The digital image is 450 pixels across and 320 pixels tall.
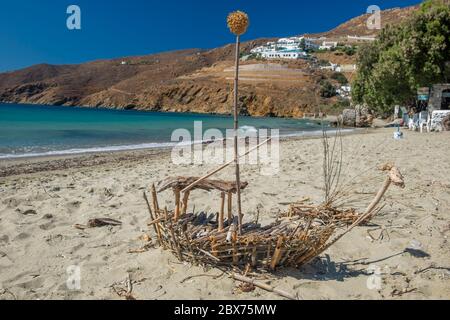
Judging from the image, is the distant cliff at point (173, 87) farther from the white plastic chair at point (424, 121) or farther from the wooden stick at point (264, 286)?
the wooden stick at point (264, 286)

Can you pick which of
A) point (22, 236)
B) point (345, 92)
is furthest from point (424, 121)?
point (345, 92)

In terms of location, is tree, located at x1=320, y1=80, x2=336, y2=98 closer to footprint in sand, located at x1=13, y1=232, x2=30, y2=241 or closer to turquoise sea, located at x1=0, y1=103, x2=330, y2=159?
turquoise sea, located at x1=0, y1=103, x2=330, y2=159

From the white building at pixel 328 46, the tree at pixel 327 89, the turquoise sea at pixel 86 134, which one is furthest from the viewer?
the white building at pixel 328 46

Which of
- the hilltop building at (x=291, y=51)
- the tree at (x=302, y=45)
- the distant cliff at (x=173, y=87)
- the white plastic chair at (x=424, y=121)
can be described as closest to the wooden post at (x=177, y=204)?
the white plastic chair at (x=424, y=121)

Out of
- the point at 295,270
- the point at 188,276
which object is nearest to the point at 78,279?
the point at 188,276

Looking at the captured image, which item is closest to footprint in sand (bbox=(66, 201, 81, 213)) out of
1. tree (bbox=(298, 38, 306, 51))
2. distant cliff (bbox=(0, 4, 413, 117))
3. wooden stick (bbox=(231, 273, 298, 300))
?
wooden stick (bbox=(231, 273, 298, 300))

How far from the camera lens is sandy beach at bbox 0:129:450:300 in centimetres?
301

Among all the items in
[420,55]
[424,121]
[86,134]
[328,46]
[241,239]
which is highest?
[328,46]

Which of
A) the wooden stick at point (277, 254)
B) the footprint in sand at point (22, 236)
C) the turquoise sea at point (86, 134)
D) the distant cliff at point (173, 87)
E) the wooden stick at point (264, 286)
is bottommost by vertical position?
the wooden stick at point (264, 286)

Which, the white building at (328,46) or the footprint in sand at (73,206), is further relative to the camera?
the white building at (328,46)

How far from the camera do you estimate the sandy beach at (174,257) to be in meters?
3.01

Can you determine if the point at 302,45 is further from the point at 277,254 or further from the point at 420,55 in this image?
the point at 277,254

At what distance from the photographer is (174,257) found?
134 inches
